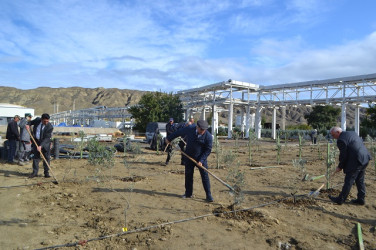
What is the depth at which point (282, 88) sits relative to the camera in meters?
32.9

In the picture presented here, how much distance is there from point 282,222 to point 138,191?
315 cm

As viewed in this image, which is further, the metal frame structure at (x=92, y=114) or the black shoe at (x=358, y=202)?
the metal frame structure at (x=92, y=114)

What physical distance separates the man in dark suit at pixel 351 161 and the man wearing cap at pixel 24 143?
8813mm

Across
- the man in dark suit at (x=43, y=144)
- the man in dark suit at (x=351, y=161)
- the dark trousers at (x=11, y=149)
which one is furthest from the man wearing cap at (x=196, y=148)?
the dark trousers at (x=11, y=149)

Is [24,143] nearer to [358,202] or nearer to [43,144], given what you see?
[43,144]

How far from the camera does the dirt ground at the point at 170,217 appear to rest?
3.75 metres

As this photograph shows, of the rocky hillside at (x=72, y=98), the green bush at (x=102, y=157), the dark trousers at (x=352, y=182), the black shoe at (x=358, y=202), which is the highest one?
the rocky hillside at (x=72, y=98)

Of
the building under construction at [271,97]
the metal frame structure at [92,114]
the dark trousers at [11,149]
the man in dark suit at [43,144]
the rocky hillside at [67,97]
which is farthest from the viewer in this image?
the rocky hillside at [67,97]

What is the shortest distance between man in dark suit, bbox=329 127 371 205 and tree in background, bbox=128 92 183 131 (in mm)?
27356

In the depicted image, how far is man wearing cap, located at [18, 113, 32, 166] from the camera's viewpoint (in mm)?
9305

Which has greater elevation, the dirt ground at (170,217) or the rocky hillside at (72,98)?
the rocky hillside at (72,98)

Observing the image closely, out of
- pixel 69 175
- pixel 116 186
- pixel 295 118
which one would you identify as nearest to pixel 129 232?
pixel 116 186

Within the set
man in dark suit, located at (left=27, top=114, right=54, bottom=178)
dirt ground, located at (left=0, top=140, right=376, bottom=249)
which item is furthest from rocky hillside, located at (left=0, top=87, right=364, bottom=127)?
dirt ground, located at (left=0, top=140, right=376, bottom=249)

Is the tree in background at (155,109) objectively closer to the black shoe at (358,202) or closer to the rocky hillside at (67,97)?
the black shoe at (358,202)
